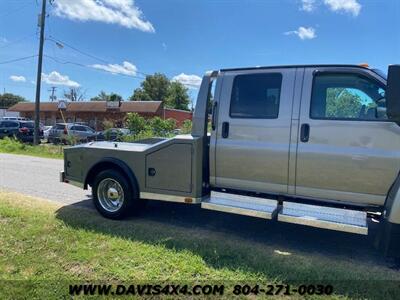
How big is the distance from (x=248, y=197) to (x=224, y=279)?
1337 millimetres

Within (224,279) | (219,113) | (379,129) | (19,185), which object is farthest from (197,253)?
(19,185)

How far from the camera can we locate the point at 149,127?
18531mm

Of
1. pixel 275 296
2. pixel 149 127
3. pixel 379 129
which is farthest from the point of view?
pixel 149 127

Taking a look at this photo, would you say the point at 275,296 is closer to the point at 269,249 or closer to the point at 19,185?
the point at 269,249

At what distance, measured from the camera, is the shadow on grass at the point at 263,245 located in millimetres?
3893

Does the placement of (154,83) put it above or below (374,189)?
above

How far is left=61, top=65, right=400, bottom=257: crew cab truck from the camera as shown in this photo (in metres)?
4.11

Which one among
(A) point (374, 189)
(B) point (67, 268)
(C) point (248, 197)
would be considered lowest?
(B) point (67, 268)

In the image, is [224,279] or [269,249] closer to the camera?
[224,279]

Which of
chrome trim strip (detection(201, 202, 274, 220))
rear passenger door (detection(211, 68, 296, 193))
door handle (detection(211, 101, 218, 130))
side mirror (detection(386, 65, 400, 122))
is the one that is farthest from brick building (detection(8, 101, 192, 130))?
side mirror (detection(386, 65, 400, 122))

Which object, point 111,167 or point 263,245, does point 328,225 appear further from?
point 111,167

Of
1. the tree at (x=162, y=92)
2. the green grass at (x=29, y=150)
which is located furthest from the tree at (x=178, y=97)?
the green grass at (x=29, y=150)

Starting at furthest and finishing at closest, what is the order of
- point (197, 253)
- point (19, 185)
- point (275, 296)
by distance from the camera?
point (19, 185) < point (197, 253) < point (275, 296)

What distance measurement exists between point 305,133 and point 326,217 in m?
1.04
